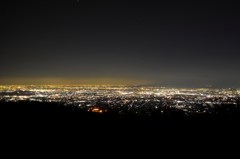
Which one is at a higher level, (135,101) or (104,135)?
(104,135)

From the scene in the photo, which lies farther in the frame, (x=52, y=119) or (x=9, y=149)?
(x=52, y=119)

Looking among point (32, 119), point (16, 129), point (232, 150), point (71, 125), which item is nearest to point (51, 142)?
point (16, 129)

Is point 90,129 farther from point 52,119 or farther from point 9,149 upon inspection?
point 9,149

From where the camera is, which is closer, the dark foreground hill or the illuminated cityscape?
the dark foreground hill

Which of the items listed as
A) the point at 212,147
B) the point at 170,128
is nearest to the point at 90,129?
the point at 170,128

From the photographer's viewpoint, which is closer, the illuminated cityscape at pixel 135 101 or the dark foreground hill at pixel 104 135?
the dark foreground hill at pixel 104 135

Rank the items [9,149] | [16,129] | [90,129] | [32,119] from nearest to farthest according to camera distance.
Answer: [9,149] < [16,129] < [90,129] < [32,119]

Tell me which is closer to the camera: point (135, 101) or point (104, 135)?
point (104, 135)

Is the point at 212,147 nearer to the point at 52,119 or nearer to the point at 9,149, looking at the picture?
the point at 9,149

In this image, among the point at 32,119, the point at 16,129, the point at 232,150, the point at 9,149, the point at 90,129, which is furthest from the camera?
the point at 32,119
